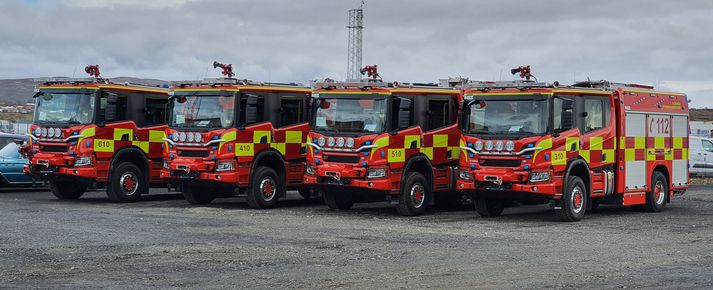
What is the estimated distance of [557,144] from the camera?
1862 cm

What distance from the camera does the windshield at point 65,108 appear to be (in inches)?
882

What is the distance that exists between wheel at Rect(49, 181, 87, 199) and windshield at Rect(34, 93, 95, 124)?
1913 mm

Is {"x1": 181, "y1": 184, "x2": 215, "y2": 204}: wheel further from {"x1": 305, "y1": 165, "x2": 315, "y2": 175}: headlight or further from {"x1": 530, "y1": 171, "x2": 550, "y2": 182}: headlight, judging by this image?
{"x1": 530, "y1": 171, "x2": 550, "y2": 182}: headlight

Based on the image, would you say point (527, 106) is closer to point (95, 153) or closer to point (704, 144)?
point (95, 153)

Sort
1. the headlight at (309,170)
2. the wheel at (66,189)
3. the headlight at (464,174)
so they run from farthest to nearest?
the wheel at (66,189)
the headlight at (309,170)
the headlight at (464,174)

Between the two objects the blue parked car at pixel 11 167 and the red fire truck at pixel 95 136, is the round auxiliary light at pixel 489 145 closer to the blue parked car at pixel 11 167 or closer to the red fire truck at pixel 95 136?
the red fire truck at pixel 95 136

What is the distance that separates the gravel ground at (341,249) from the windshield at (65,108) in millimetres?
1958

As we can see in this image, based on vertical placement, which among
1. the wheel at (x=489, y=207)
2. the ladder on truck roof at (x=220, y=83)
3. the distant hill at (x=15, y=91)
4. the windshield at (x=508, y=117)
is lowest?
the wheel at (x=489, y=207)

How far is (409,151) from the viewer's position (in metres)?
20.2

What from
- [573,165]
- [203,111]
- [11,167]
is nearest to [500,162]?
[573,165]

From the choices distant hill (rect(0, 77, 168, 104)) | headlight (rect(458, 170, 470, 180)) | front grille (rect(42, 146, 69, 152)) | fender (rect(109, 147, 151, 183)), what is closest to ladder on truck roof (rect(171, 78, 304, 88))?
fender (rect(109, 147, 151, 183))

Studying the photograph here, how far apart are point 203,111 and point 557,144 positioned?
7.37 metres

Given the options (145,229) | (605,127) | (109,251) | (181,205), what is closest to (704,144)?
(605,127)

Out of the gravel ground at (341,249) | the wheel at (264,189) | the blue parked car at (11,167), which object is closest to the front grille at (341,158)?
the gravel ground at (341,249)
